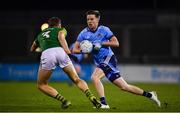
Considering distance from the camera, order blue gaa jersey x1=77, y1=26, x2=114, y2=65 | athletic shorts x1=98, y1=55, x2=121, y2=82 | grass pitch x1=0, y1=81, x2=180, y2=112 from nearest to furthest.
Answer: grass pitch x1=0, y1=81, x2=180, y2=112, athletic shorts x1=98, y1=55, x2=121, y2=82, blue gaa jersey x1=77, y1=26, x2=114, y2=65

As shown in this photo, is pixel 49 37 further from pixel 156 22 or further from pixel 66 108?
pixel 156 22

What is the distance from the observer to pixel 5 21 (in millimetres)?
36844

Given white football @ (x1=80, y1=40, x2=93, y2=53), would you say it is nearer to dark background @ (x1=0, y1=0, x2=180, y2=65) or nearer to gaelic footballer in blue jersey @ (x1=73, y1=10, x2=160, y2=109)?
gaelic footballer in blue jersey @ (x1=73, y1=10, x2=160, y2=109)

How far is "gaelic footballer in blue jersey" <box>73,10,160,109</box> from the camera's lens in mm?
13461

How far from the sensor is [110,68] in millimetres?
13594

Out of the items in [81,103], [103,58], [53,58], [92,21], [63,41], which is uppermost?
[92,21]

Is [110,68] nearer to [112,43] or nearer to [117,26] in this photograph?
[112,43]

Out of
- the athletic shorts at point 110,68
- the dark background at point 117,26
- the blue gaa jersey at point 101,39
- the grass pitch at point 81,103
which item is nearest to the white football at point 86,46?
the blue gaa jersey at point 101,39

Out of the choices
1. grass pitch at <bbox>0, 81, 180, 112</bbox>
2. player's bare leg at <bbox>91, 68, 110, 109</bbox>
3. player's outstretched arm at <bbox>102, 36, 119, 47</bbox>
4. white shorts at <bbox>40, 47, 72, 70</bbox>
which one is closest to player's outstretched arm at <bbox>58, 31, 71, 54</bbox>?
white shorts at <bbox>40, 47, 72, 70</bbox>

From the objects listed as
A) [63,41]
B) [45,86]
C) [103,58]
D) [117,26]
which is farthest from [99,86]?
[117,26]

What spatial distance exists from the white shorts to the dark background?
77.3 ft

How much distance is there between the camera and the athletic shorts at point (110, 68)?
531 inches

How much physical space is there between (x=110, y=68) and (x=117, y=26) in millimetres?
24192

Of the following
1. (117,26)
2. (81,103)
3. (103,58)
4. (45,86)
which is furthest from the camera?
(117,26)
